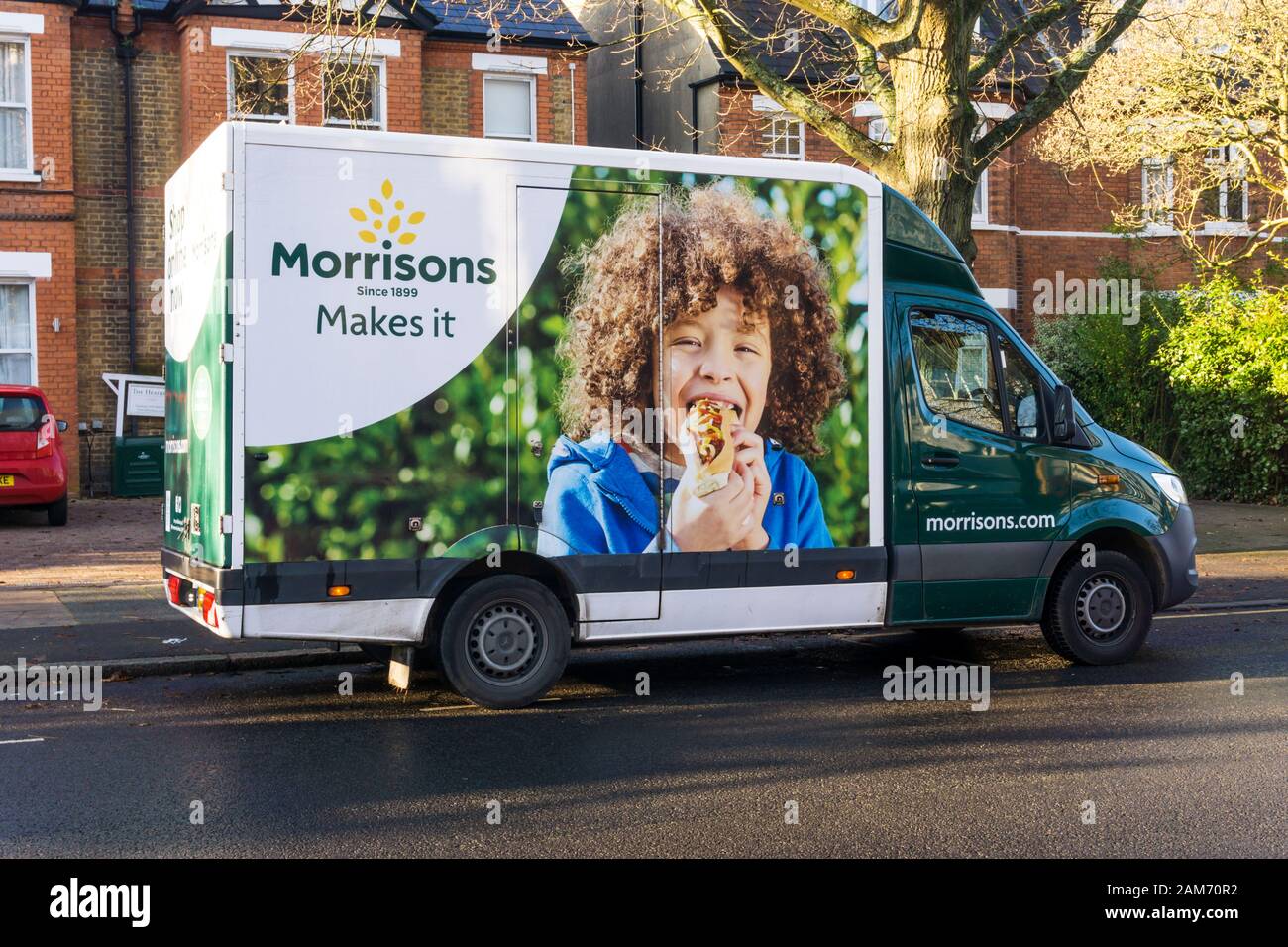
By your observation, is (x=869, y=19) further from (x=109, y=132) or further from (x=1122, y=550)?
(x=109, y=132)

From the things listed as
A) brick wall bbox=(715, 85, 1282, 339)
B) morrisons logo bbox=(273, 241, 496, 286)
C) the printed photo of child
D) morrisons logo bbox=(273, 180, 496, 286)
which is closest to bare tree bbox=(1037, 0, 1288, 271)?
brick wall bbox=(715, 85, 1282, 339)

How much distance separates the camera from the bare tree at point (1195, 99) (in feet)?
60.7

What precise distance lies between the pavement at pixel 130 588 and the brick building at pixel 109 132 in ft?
8.44

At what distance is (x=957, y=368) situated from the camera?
9.17 m

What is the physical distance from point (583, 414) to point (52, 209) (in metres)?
15.7

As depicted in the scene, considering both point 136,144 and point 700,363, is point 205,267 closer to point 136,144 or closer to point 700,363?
point 700,363

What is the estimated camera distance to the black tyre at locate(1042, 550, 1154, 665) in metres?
9.41

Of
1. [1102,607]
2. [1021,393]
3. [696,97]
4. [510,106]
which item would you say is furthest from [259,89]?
[1102,607]

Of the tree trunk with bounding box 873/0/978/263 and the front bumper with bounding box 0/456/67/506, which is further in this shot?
the front bumper with bounding box 0/456/67/506

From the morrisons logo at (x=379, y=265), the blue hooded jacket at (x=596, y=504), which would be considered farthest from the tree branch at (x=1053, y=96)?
the morrisons logo at (x=379, y=265)

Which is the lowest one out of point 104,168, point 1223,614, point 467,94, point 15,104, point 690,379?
point 1223,614

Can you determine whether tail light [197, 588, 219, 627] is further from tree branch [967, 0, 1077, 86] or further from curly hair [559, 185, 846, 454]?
tree branch [967, 0, 1077, 86]

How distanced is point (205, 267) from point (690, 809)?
398 centimetres
